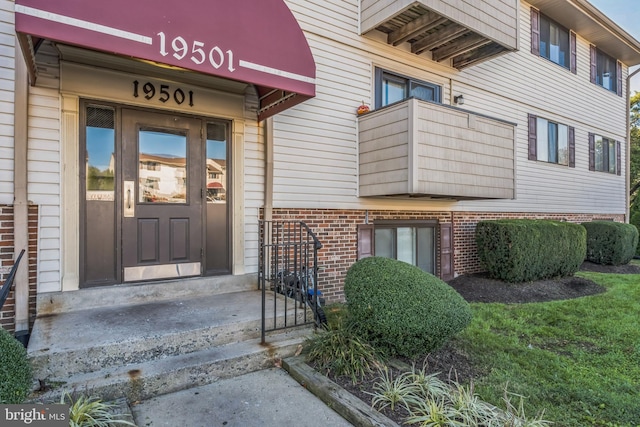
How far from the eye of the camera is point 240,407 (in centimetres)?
271

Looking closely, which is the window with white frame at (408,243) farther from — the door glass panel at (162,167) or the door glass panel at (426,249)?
the door glass panel at (162,167)

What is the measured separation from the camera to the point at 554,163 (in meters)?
9.67

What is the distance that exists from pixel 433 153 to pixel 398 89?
6.76ft

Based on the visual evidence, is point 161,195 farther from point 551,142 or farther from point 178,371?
point 551,142

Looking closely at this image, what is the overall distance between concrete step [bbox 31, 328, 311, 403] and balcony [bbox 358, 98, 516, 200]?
3.01 metres

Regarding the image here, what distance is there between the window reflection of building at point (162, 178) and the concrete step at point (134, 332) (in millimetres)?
1270

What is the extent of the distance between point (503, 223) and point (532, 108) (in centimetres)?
386

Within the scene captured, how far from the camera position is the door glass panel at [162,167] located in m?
4.39

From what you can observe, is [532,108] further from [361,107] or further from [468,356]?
[468,356]

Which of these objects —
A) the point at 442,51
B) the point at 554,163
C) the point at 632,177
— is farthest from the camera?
the point at 632,177

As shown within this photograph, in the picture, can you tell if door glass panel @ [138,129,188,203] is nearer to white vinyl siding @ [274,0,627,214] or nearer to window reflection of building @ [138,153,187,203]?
window reflection of building @ [138,153,187,203]

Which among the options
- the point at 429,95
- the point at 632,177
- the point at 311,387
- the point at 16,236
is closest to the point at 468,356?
the point at 311,387

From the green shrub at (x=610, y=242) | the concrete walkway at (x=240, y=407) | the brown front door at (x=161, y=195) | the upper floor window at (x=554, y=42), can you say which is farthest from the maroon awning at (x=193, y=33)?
the green shrub at (x=610, y=242)

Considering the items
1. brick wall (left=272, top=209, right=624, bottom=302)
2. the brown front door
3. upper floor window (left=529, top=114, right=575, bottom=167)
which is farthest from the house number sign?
upper floor window (left=529, top=114, right=575, bottom=167)
